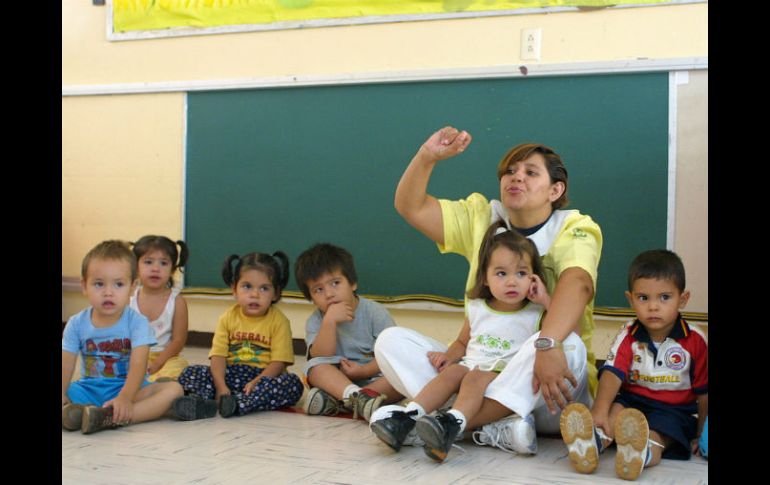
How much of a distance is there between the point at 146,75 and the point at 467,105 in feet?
5.59

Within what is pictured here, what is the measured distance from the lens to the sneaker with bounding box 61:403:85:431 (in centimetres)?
231

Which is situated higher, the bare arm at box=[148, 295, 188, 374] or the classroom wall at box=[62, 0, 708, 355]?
the classroom wall at box=[62, 0, 708, 355]

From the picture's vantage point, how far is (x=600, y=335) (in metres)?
Result: 3.56

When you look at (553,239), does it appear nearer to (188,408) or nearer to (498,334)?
(498,334)

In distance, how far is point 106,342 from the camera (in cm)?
246

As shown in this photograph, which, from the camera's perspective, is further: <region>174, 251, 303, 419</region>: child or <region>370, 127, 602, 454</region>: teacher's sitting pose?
<region>174, 251, 303, 419</region>: child

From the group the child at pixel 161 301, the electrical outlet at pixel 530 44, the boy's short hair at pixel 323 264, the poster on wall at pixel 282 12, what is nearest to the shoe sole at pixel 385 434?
the boy's short hair at pixel 323 264

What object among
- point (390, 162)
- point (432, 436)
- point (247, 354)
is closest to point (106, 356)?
point (247, 354)

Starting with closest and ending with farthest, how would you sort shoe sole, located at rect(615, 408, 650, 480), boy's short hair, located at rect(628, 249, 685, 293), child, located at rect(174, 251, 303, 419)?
1. shoe sole, located at rect(615, 408, 650, 480)
2. boy's short hair, located at rect(628, 249, 685, 293)
3. child, located at rect(174, 251, 303, 419)

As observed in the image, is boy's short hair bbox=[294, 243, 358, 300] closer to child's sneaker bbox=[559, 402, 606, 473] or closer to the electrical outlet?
child's sneaker bbox=[559, 402, 606, 473]

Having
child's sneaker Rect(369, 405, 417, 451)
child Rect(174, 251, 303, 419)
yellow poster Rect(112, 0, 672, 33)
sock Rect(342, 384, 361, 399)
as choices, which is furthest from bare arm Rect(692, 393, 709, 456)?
yellow poster Rect(112, 0, 672, 33)

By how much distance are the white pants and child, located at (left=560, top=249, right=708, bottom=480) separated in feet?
0.32

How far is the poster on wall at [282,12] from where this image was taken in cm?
358
